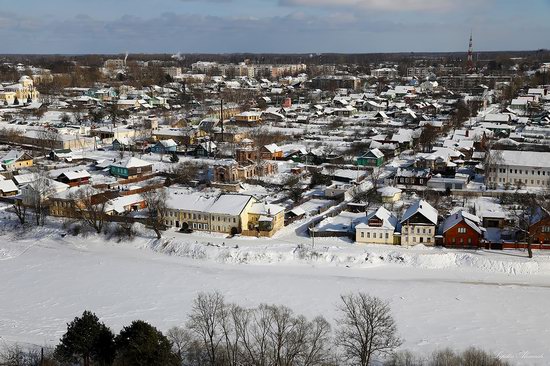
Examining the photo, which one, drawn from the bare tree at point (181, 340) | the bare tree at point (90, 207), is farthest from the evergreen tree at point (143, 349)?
the bare tree at point (90, 207)

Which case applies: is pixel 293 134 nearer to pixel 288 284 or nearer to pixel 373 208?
pixel 373 208

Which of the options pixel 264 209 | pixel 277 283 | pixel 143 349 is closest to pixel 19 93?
pixel 264 209

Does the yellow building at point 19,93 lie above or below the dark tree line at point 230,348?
above

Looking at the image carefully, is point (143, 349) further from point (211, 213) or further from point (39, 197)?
point (39, 197)

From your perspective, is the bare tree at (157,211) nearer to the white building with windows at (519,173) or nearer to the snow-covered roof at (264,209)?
the snow-covered roof at (264,209)

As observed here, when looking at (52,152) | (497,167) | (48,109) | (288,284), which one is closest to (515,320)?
(288,284)

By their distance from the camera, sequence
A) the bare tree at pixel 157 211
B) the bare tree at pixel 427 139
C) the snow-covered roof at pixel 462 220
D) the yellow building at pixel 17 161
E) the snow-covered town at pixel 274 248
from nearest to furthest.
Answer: the snow-covered town at pixel 274 248, the snow-covered roof at pixel 462 220, the bare tree at pixel 157 211, the yellow building at pixel 17 161, the bare tree at pixel 427 139

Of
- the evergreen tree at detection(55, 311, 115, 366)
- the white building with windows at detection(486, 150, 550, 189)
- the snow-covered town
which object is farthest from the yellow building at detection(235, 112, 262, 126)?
the evergreen tree at detection(55, 311, 115, 366)

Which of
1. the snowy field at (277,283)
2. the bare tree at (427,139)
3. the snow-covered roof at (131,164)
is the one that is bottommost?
the snowy field at (277,283)
